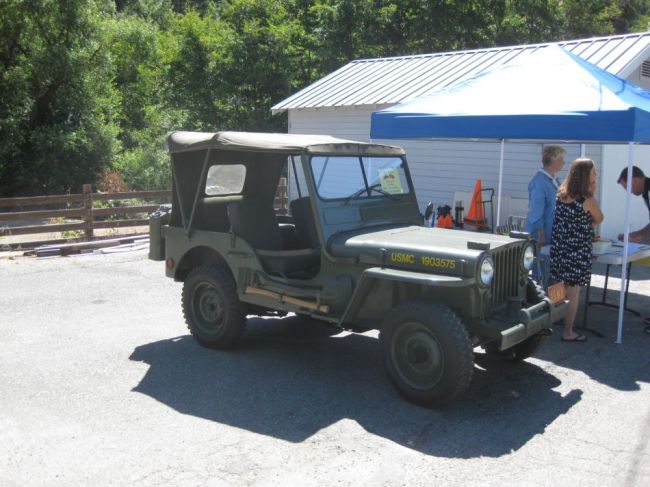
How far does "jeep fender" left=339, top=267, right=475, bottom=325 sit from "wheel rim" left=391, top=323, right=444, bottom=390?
0.33m

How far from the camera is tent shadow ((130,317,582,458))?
4.36 metres

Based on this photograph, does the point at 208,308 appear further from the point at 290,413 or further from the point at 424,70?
the point at 424,70

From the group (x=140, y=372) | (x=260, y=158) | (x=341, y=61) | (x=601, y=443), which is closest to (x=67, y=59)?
(x=341, y=61)

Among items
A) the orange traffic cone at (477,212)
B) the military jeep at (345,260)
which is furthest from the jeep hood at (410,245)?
the orange traffic cone at (477,212)

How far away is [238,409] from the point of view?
470 cm

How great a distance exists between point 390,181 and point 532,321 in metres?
1.87

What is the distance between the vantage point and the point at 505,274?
5.00m

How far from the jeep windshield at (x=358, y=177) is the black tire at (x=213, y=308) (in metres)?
1.18

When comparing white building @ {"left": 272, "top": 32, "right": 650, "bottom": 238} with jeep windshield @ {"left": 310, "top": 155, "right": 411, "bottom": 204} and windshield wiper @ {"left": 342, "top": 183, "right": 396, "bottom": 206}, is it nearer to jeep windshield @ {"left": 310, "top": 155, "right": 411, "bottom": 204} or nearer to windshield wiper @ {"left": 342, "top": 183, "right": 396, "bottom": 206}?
jeep windshield @ {"left": 310, "top": 155, "right": 411, "bottom": 204}

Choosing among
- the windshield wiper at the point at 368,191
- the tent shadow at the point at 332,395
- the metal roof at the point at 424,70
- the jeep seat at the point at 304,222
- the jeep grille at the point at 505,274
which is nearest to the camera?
the tent shadow at the point at 332,395

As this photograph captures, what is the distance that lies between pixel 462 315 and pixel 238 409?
1690 mm

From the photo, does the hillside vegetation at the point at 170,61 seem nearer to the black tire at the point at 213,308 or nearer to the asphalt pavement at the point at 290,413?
the asphalt pavement at the point at 290,413

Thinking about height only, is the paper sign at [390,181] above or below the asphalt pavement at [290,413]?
above

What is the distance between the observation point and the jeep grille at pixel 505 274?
4883 mm
